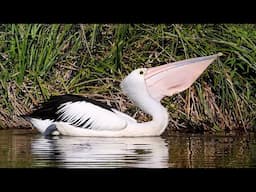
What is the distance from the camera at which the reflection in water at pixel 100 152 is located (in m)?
Result: 4.91

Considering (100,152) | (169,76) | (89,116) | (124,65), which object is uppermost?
(124,65)

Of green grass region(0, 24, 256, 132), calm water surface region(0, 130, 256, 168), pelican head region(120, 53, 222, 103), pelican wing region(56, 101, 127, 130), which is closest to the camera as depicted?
calm water surface region(0, 130, 256, 168)

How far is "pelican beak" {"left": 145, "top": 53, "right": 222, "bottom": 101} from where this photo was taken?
21.3ft

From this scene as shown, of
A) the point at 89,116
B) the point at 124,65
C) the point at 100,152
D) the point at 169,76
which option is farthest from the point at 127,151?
the point at 124,65

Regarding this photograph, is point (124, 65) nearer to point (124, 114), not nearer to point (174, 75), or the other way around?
point (174, 75)

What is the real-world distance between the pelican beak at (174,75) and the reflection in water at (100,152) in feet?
1.50

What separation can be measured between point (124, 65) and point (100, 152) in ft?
5.61

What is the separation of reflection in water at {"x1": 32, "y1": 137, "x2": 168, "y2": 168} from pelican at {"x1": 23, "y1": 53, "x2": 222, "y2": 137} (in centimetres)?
9

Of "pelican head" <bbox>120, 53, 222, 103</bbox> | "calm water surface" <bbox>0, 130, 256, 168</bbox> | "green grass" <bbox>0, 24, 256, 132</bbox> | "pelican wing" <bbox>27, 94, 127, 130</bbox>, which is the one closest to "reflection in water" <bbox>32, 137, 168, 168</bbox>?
"calm water surface" <bbox>0, 130, 256, 168</bbox>

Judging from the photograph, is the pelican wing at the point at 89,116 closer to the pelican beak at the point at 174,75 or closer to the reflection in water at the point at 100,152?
the reflection in water at the point at 100,152

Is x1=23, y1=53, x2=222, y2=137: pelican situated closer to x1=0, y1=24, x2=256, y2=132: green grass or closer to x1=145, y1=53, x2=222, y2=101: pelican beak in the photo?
x1=145, y1=53, x2=222, y2=101: pelican beak

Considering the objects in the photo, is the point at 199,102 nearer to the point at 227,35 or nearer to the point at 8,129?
the point at 227,35

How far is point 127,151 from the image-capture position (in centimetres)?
543

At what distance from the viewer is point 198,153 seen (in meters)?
5.36
